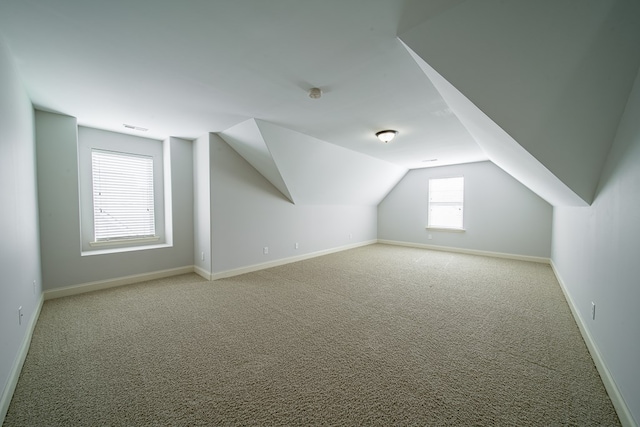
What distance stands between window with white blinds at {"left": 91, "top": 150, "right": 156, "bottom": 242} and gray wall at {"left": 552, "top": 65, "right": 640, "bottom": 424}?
539cm

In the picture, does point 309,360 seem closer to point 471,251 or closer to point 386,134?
point 386,134

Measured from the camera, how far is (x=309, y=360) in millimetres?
1805

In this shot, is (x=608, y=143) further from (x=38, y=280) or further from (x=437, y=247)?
(x=38, y=280)

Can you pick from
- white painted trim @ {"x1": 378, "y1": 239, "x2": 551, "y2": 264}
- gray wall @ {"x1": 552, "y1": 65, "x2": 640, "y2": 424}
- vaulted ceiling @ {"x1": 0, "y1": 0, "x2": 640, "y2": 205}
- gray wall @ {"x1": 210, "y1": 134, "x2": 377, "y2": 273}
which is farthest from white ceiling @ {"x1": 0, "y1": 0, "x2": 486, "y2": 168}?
white painted trim @ {"x1": 378, "y1": 239, "x2": 551, "y2": 264}

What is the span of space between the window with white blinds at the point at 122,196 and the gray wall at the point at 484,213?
5.95 m

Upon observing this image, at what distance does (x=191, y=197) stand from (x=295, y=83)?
2.93 m

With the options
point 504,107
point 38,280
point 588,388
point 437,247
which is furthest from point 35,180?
point 437,247

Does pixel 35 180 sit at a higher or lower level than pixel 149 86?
A: lower

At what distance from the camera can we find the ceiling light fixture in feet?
7.55

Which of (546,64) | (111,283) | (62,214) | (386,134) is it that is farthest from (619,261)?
(62,214)

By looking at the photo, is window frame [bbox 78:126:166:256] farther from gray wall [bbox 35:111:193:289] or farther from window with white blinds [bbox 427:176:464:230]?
window with white blinds [bbox 427:176:464:230]

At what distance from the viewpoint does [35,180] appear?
273 cm

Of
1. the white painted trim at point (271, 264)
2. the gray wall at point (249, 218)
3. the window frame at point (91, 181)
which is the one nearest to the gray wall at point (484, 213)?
the white painted trim at point (271, 264)

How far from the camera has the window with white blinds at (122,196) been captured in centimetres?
354
